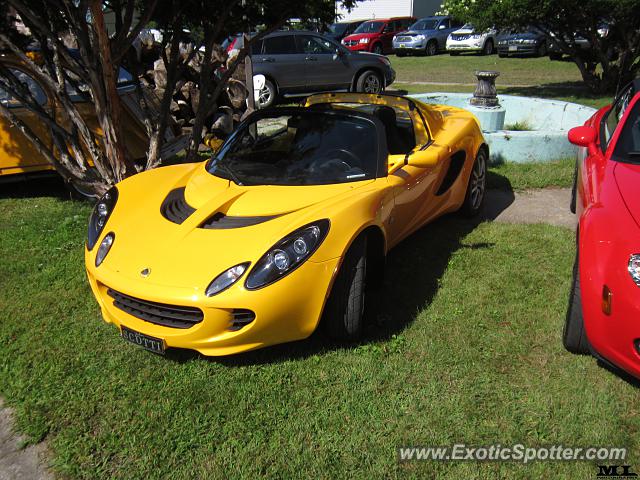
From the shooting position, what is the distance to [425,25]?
24906 millimetres

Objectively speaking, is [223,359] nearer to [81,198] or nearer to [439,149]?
[439,149]

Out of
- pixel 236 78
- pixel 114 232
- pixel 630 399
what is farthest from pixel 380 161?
pixel 236 78

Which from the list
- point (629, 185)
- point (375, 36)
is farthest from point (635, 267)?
point (375, 36)

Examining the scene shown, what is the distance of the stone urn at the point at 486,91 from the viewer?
26.6 feet

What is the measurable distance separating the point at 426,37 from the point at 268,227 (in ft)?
74.1

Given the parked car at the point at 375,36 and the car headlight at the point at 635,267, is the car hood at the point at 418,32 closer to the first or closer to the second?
the parked car at the point at 375,36

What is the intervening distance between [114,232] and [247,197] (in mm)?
837

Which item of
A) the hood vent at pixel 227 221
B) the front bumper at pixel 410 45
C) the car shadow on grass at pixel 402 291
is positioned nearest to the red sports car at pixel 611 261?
the car shadow on grass at pixel 402 291

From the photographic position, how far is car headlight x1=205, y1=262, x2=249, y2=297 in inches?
110

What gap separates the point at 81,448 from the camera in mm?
2586

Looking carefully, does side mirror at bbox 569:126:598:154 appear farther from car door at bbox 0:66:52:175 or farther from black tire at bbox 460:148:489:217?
car door at bbox 0:66:52:175

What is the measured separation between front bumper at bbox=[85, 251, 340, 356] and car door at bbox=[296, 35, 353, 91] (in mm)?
9943

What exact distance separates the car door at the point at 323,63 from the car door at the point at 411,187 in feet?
26.3

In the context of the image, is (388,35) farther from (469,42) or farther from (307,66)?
(307,66)
